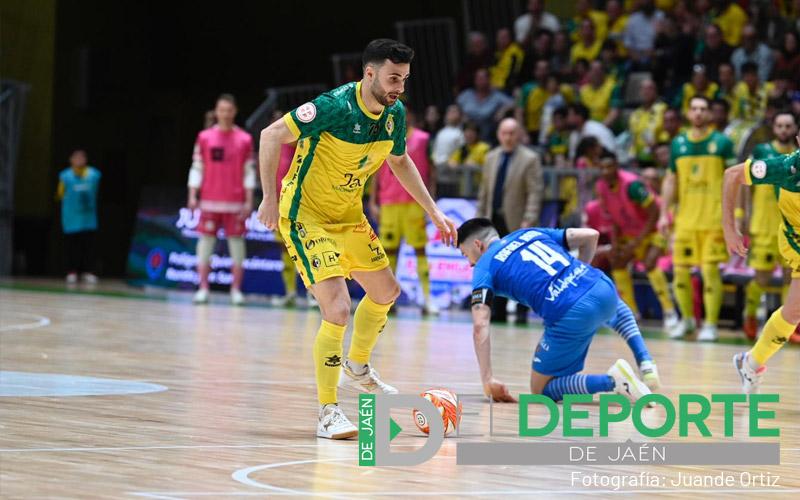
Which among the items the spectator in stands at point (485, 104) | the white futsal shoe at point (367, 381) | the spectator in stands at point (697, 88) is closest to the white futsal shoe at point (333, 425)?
the white futsal shoe at point (367, 381)

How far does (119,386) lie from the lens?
7.79 metres

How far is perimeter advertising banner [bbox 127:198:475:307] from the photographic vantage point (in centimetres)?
1616

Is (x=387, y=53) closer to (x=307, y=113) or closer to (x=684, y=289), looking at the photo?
(x=307, y=113)

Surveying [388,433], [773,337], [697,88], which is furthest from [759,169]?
[697,88]

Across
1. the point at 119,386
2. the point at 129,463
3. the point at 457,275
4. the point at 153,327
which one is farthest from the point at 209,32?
the point at 129,463

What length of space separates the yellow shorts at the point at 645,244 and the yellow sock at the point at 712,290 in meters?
1.18

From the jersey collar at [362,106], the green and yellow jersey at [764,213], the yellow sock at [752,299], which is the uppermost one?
the jersey collar at [362,106]

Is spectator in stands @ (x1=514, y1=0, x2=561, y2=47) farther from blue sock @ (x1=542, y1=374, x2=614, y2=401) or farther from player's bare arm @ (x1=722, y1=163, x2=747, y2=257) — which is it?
blue sock @ (x1=542, y1=374, x2=614, y2=401)

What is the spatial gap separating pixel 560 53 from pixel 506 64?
0.80m

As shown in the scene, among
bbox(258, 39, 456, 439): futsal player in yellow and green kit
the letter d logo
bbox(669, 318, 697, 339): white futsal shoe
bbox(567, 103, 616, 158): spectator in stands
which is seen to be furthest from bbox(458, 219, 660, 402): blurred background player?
bbox(567, 103, 616, 158): spectator in stands

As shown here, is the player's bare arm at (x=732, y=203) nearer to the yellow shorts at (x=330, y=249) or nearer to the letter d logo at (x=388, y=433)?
the yellow shorts at (x=330, y=249)

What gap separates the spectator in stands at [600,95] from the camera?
1814 centimetres

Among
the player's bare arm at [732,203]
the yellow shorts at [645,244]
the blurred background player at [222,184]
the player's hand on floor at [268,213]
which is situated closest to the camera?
the player's hand on floor at [268,213]

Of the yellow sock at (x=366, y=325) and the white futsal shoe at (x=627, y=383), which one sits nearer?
the yellow sock at (x=366, y=325)
